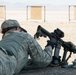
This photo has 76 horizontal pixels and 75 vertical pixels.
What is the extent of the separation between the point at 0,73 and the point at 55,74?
1078 mm

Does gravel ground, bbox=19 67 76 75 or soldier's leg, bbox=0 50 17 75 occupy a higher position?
soldier's leg, bbox=0 50 17 75

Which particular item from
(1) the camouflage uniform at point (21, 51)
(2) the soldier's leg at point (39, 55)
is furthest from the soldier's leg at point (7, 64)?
(2) the soldier's leg at point (39, 55)

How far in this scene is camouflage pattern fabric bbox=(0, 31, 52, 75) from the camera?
4.95m

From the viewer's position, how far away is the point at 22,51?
17.0 feet

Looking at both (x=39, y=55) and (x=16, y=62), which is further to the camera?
(x=39, y=55)

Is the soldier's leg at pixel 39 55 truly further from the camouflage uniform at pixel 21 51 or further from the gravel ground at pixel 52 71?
the gravel ground at pixel 52 71

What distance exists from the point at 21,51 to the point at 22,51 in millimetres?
37

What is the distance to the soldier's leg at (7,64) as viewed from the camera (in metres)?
4.32

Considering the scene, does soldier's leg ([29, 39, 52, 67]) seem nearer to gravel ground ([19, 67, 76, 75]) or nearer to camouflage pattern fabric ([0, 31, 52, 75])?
camouflage pattern fabric ([0, 31, 52, 75])

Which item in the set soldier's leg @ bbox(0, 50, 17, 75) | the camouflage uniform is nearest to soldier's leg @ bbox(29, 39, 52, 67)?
the camouflage uniform

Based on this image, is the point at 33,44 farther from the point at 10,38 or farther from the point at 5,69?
the point at 5,69

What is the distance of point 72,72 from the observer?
5.27 meters

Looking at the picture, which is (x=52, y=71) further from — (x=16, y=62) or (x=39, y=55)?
(x=16, y=62)

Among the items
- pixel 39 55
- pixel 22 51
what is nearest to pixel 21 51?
pixel 22 51
